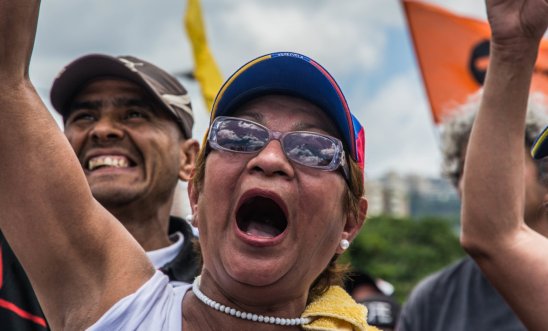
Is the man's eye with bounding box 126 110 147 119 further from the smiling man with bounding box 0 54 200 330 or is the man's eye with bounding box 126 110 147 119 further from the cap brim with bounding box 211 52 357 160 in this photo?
the cap brim with bounding box 211 52 357 160

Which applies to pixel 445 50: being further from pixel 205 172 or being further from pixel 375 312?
pixel 205 172

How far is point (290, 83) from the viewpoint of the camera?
2293 millimetres

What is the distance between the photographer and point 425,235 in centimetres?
5125

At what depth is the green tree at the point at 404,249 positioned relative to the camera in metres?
44.8

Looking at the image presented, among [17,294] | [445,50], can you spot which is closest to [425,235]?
[445,50]

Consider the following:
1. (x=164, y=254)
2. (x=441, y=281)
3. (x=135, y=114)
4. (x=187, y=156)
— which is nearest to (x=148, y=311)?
(x=164, y=254)

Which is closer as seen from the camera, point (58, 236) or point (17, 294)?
point (58, 236)

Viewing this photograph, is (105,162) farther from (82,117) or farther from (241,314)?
(241,314)

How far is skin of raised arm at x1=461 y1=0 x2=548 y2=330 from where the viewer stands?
92.0 inches

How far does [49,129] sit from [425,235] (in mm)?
50294

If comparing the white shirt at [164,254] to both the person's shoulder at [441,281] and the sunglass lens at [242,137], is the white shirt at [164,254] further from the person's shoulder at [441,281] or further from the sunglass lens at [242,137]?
the person's shoulder at [441,281]

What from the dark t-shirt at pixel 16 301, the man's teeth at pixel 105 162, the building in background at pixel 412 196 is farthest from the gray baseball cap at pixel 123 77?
the building in background at pixel 412 196

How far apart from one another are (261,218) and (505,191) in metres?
0.69

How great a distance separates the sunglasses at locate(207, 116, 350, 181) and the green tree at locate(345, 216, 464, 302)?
39.7 metres
